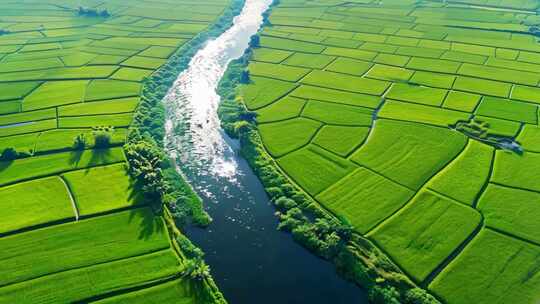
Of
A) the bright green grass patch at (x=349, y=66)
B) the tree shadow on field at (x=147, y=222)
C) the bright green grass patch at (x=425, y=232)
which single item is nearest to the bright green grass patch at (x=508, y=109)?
the bright green grass patch at (x=349, y=66)

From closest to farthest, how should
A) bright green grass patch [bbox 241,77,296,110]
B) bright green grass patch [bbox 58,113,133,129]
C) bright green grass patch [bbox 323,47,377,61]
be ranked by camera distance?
bright green grass patch [bbox 58,113,133,129], bright green grass patch [bbox 241,77,296,110], bright green grass patch [bbox 323,47,377,61]

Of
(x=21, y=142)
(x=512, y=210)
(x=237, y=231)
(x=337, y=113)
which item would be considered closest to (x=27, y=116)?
(x=21, y=142)

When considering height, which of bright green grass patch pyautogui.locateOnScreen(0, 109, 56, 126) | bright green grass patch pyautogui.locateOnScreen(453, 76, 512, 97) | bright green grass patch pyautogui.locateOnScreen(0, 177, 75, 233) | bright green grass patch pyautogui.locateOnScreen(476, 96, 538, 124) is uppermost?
bright green grass patch pyautogui.locateOnScreen(453, 76, 512, 97)

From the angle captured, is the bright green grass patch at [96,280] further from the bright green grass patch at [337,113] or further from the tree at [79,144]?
the bright green grass patch at [337,113]

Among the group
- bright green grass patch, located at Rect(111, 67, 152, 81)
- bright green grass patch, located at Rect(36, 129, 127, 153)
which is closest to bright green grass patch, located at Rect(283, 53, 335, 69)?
bright green grass patch, located at Rect(111, 67, 152, 81)

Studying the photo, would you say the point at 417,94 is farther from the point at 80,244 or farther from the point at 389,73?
the point at 80,244

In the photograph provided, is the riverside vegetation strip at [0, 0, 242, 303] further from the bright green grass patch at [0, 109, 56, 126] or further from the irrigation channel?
the irrigation channel

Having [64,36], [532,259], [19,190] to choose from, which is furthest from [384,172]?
[64,36]
